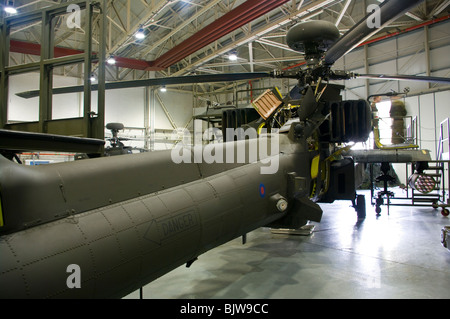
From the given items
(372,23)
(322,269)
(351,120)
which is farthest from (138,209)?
(351,120)

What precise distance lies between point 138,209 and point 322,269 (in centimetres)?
280

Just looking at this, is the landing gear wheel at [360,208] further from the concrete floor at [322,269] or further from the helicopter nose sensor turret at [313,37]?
the helicopter nose sensor turret at [313,37]

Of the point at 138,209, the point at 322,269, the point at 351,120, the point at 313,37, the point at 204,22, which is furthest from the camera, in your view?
the point at 204,22

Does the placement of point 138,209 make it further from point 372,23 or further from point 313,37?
point 313,37

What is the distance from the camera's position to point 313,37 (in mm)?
4461

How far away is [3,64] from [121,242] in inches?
77.2

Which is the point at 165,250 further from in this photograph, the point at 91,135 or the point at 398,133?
the point at 398,133

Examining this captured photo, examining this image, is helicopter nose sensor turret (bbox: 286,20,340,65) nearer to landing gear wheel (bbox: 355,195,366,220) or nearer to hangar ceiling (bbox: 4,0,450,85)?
landing gear wheel (bbox: 355,195,366,220)

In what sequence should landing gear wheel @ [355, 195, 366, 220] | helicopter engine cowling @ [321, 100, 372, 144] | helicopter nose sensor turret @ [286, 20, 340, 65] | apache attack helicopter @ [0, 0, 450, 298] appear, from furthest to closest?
landing gear wheel @ [355, 195, 366, 220] < helicopter engine cowling @ [321, 100, 372, 144] < helicopter nose sensor turret @ [286, 20, 340, 65] < apache attack helicopter @ [0, 0, 450, 298]

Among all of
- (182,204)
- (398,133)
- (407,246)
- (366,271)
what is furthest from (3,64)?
(398,133)

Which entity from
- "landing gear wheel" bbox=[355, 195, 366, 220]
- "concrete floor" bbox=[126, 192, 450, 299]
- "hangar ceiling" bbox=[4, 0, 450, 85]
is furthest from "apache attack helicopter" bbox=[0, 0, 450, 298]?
"hangar ceiling" bbox=[4, 0, 450, 85]

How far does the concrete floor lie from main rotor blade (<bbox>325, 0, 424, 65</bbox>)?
2589 millimetres

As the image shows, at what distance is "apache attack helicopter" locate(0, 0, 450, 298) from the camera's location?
1.51 meters

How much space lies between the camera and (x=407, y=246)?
15.8 ft
